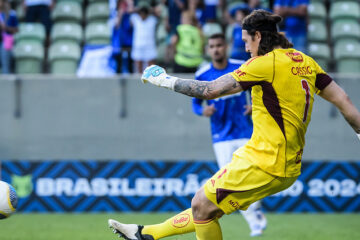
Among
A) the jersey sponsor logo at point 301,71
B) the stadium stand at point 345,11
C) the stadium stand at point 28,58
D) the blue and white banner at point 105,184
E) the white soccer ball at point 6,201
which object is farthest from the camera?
the stadium stand at point 345,11

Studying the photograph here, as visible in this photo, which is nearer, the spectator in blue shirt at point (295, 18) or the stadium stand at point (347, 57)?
the spectator in blue shirt at point (295, 18)

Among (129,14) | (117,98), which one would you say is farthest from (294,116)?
(129,14)

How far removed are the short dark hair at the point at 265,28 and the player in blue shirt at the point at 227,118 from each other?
9.45 feet

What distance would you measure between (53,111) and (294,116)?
6.99 metres

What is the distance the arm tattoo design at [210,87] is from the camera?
14.9ft

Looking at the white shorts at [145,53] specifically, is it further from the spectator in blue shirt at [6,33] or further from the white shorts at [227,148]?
the white shorts at [227,148]

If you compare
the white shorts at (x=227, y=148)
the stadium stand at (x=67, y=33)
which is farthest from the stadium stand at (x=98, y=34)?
the white shorts at (x=227, y=148)

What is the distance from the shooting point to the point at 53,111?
1091 cm

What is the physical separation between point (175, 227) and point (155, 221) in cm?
379

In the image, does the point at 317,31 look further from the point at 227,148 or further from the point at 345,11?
the point at 227,148

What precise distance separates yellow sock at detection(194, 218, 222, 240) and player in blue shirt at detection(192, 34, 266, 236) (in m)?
2.77

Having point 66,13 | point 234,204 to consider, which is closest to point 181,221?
point 234,204

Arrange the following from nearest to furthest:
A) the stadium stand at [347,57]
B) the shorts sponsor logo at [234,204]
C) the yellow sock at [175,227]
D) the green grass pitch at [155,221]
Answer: the shorts sponsor logo at [234,204] → the yellow sock at [175,227] → the green grass pitch at [155,221] → the stadium stand at [347,57]

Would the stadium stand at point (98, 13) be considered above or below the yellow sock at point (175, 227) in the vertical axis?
above
